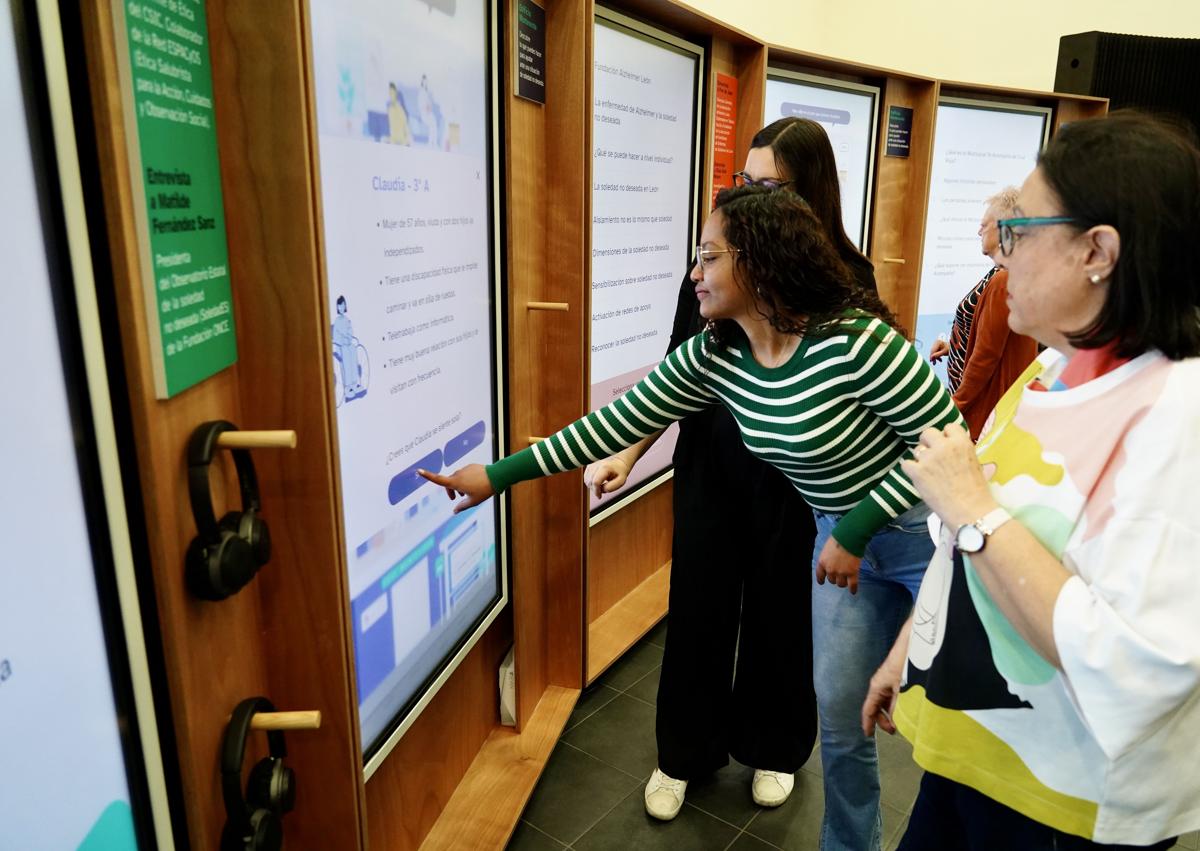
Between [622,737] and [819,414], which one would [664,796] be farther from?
[819,414]

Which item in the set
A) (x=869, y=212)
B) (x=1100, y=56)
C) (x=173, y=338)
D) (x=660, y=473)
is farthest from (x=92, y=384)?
(x=1100, y=56)

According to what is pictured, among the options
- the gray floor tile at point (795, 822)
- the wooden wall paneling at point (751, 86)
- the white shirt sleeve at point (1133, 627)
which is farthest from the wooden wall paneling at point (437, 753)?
the wooden wall paneling at point (751, 86)

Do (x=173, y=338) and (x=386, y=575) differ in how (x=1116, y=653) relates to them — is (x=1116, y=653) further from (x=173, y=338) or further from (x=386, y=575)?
(x=386, y=575)

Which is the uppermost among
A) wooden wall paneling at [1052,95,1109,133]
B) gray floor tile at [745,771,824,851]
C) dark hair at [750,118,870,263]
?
wooden wall paneling at [1052,95,1109,133]

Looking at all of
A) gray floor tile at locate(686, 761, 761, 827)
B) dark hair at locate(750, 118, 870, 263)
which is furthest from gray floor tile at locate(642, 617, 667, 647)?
dark hair at locate(750, 118, 870, 263)

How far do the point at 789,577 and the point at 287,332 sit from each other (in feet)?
4.34

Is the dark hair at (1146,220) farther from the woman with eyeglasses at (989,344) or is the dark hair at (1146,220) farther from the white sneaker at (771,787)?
the woman with eyeglasses at (989,344)

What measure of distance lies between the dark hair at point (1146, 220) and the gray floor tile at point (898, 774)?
1.59 metres

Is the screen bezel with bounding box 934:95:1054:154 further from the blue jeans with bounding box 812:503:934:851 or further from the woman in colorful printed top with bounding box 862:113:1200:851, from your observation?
the woman in colorful printed top with bounding box 862:113:1200:851

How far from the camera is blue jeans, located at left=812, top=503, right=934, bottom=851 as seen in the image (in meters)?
1.57

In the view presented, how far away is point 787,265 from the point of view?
1504mm

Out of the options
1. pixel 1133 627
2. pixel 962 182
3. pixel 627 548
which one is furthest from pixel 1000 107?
pixel 1133 627

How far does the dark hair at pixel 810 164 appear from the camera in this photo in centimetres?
190

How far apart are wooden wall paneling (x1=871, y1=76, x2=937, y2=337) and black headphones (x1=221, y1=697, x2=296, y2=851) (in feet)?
11.5
